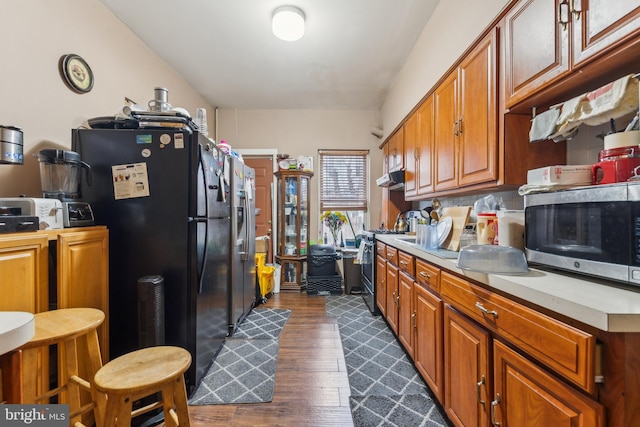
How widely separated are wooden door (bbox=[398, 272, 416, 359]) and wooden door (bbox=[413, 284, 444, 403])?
0.24 feet

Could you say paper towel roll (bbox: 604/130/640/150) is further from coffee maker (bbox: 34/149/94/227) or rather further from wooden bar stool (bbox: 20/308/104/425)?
coffee maker (bbox: 34/149/94/227)

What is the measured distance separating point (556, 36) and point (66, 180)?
257 centimetres

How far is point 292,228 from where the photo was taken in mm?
4258

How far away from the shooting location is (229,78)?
11.5 ft

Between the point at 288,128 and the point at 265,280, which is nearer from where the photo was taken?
the point at 265,280

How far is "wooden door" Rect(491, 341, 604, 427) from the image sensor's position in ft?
2.40

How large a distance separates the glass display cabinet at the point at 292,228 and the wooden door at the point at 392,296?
181cm

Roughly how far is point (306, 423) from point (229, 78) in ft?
12.1

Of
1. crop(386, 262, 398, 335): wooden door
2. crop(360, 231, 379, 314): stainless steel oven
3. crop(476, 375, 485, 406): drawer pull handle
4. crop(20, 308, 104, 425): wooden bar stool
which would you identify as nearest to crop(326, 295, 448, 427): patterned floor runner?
crop(386, 262, 398, 335): wooden door

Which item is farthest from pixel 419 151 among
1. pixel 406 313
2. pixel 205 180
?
pixel 205 180

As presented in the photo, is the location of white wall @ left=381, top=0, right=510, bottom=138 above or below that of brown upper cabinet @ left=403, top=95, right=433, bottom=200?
above

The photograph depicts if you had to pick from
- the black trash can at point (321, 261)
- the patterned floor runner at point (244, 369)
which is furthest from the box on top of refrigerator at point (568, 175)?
the black trash can at point (321, 261)

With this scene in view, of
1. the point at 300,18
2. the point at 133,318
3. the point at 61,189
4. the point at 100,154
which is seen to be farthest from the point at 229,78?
the point at 133,318

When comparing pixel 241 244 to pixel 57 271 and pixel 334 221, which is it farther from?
pixel 334 221
